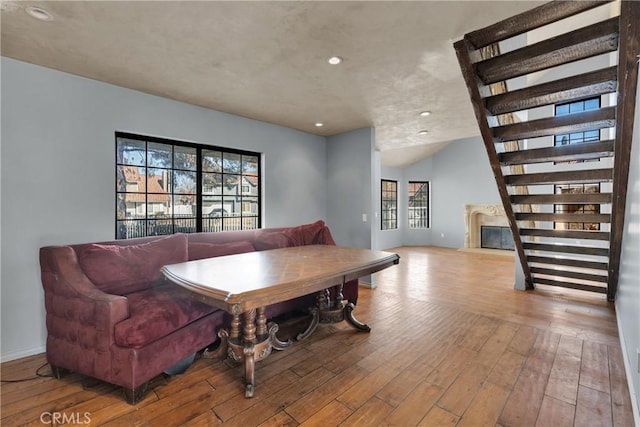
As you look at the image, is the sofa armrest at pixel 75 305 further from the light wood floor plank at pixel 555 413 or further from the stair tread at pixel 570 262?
the stair tread at pixel 570 262

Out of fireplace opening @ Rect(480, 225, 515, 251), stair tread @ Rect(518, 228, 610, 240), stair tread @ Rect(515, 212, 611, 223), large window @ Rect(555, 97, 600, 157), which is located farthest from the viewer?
fireplace opening @ Rect(480, 225, 515, 251)

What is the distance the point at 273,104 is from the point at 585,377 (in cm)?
378

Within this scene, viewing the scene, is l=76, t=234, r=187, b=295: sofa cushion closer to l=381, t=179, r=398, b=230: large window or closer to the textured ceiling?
the textured ceiling

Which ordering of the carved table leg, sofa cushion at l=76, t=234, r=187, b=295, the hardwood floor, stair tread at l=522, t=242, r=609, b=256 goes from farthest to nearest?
stair tread at l=522, t=242, r=609, b=256 < sofa cushion at l=76, t=234, r=187, b=295 < the carved table leg < the hardwood floor

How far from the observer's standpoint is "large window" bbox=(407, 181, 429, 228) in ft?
31.5

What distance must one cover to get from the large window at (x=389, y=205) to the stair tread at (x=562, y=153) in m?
5.98

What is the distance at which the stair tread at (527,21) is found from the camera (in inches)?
68.9

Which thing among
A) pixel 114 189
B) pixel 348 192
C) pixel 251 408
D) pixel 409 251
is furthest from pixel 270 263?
pixel 409 251

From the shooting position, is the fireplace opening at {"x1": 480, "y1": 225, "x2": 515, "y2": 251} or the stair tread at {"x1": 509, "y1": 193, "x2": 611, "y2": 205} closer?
the stair tread at {"x1": 509, "y1": 193, "x2": 611, "y2": 205}

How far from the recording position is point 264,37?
2135 mm

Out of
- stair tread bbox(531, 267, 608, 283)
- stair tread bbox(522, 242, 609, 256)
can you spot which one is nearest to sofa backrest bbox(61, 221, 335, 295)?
stair tread bbox(522, 242, 609, 256)

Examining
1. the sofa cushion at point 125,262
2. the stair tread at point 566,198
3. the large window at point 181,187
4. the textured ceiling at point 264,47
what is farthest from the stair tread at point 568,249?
the sofa cushion at point 125,262

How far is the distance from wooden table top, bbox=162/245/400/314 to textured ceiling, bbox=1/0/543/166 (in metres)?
1.66

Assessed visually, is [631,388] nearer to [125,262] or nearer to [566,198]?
[566,198]
